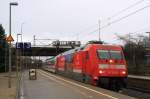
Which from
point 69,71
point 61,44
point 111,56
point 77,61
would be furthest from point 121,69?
point 61,44

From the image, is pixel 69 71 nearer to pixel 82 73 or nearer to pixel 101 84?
pixel 82 73

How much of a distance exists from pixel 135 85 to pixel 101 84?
5.72 m

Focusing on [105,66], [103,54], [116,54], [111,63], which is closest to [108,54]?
[103,54]

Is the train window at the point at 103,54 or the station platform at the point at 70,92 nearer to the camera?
the station platform at the point at 70,92

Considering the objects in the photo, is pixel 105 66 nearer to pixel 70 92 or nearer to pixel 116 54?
pixel 116 54

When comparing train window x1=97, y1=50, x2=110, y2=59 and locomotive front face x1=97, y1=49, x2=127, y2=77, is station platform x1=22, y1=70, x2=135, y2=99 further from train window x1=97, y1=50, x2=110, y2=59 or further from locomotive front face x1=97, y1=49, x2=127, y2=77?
train window x1=97, y1=50, x2=110, y2=59

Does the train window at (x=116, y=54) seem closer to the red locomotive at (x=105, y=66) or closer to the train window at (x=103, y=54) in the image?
the red locomotive at (x=105, y=66)

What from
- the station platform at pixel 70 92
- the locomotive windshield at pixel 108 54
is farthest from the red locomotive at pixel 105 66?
the station platform at pixel 70 92

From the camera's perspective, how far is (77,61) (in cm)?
4022

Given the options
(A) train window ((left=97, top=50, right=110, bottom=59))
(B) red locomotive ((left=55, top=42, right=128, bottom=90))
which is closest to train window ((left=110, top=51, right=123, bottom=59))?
(B) red locomotive ((left=55, top=42, right=128, bottom=90))

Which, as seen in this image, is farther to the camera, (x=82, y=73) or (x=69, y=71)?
(x=69, y=71)

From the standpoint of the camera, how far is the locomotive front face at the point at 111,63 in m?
32.2

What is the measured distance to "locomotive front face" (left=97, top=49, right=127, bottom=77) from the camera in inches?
1268

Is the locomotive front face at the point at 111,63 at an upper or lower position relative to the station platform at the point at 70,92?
upper
